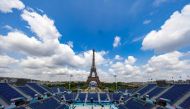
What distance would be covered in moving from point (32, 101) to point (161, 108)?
36625mm

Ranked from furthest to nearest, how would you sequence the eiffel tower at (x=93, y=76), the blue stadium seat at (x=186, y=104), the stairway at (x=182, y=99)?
the eiffel tower at (x=93, y=76), the stairway at (x=182, y=99), the blue stadium seat at (x=186, y=104)

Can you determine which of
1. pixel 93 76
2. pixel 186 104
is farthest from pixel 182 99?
pixel 93 76

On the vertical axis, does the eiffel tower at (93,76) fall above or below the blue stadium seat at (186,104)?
above

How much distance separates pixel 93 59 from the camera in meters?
170

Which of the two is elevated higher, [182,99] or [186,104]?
[182,99]

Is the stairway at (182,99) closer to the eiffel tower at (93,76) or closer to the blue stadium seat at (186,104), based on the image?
the blue stadium seat at (186,104)

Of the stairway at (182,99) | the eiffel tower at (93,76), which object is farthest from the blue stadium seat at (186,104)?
the eiffel tower at (93,76)

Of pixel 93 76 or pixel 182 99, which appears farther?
pixel 93 76

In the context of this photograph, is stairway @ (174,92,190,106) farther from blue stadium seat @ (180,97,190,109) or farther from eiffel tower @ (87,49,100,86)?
eiffel tower @ (87,49,100,86)

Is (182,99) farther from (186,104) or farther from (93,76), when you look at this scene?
(93,76)

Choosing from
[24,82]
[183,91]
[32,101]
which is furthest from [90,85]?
[183,91]

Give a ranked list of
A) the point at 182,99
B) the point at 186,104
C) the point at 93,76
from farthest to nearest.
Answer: the point at 93,76, the point at 182,99, the point at 186,104

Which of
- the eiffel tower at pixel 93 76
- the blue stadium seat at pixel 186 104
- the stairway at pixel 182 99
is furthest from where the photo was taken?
the eiffel tower at pixel 93 76

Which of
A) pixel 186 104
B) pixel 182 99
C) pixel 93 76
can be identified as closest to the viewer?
pixel 186 104
